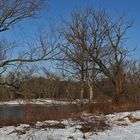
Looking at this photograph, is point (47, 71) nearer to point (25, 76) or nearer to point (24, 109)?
point (24, 109)

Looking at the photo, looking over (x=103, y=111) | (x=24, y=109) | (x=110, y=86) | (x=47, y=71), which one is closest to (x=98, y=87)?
(x=110, y=86)

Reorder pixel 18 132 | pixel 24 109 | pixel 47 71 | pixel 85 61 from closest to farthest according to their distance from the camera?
1. pixel 18 132
2. pixel 24 109
3. pixel 47 71
4. pixel 85 61

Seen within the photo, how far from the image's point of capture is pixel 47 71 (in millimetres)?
23281

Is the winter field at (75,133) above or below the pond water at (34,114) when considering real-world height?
below

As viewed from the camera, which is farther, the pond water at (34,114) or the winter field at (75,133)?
the pond water at (34,114)

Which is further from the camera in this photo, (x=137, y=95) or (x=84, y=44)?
(x=137, y=95)

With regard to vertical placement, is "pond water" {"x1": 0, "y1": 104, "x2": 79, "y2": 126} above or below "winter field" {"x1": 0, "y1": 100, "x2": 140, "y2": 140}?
above

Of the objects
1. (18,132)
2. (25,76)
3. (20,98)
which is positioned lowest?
(18,132)

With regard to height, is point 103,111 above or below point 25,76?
below

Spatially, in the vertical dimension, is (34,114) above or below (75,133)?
above

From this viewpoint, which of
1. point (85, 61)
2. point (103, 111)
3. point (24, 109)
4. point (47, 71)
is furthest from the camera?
point (85, 61)

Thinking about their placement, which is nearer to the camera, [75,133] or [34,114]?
[75,133]

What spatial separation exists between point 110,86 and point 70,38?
5.93m

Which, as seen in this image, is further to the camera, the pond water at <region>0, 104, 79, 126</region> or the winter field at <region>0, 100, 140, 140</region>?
the pond water at <region>0, 104, 79, 126</region>
